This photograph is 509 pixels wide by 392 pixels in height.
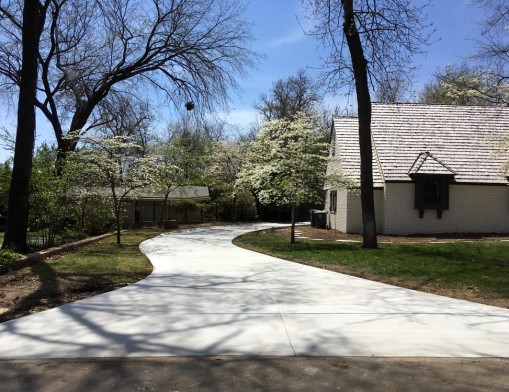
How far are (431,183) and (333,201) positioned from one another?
5647 millimetres

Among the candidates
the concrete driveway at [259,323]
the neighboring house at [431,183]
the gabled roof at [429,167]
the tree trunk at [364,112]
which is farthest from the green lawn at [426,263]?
the gabled roof at [429,167]

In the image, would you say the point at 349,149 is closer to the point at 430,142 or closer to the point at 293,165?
the point at 430,142

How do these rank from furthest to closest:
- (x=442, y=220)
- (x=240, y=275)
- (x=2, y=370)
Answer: (x=442, y=220)
(x=240, y=275)
(x=2, y=370)

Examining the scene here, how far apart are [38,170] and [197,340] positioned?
11.4 meters

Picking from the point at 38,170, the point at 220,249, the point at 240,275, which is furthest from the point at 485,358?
the point at 38,170

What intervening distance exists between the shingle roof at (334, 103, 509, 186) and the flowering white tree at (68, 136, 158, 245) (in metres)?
9.05

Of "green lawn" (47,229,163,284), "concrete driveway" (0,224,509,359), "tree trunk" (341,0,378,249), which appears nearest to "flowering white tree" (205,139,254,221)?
"tree trunk" (341,0,378,249)

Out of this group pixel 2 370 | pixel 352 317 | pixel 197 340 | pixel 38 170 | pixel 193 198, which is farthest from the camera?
pixel 193 198

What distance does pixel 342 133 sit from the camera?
24875mm

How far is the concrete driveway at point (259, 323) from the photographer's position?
5.25 metres

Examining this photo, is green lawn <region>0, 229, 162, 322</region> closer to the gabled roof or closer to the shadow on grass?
the shadow on grass

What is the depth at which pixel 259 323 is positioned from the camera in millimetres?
6320

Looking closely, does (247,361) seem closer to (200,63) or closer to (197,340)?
(197,340)

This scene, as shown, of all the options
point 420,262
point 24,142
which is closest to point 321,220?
point 420,262
